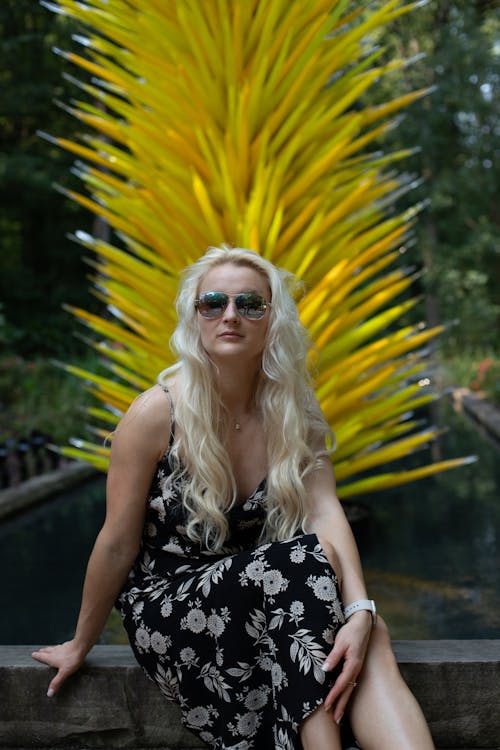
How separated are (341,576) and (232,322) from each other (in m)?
0.55

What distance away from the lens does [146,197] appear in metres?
2.47

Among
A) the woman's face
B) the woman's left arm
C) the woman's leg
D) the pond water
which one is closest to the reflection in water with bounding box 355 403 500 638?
the pond water

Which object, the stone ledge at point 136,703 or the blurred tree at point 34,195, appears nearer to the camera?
the stone ledge at point 136,703

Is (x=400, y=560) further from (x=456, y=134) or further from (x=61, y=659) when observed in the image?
(x=456, y=134)

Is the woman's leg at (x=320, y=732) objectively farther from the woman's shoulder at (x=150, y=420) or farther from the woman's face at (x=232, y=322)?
the woman's face at (x=232, y=322)

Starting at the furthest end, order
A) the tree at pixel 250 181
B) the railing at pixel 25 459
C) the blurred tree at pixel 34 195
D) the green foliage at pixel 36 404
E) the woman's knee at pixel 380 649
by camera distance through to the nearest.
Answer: the blurred tree at pixel 34 195
the green foliage at pixel 36 404
the railing at pixel 25 459
the tree at pixel 250 181
the woman's knee at pixel 380 649

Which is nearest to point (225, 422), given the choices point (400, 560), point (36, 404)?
point (400, 560)

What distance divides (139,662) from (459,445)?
4958 millimetres

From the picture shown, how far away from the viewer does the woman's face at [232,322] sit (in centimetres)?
180

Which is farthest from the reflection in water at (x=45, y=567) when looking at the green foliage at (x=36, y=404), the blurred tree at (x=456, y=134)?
the blurred tree at (x=456, y=134)

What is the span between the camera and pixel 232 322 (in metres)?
1.80

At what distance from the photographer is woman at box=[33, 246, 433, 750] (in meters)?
1.57

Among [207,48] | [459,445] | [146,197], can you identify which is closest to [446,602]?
[146,197]

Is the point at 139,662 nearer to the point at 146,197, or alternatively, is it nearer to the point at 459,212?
the point at 146,197
